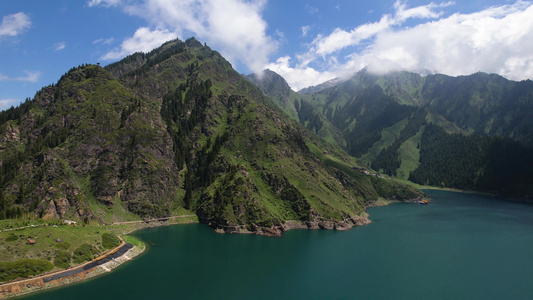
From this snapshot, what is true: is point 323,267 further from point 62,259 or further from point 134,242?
point 62,259

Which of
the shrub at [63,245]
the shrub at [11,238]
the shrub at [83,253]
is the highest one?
the shrub at [11,238]

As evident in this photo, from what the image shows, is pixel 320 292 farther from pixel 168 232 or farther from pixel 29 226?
pixel 29 226

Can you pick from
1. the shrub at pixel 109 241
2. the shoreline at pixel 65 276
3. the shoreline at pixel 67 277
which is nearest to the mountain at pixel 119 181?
the shrub at pixel 109 241

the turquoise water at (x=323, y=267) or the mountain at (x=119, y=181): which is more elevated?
the mountain at (x=119, y=181)

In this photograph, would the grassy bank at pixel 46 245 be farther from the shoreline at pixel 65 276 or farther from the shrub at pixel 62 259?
the shoreline at pixel 65 276

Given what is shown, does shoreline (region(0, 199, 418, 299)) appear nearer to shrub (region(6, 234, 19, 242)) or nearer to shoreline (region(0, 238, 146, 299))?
shoreline (region(0, 238, 146, 299))

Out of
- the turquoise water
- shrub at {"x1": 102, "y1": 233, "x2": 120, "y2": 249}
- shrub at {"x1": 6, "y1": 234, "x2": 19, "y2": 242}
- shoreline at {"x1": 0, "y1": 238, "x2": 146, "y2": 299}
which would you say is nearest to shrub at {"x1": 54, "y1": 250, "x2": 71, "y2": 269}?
shoreline at {"x1": 0, "y1": 238, "x2": 146, "y2": 299}

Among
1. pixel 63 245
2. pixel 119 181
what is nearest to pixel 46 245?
pixel 63 245

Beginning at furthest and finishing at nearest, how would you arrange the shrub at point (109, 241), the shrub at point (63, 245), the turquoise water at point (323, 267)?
the shrub at point (109, 241) < the shrub at point (63, 245) < the turquoise water at point (323, 267)

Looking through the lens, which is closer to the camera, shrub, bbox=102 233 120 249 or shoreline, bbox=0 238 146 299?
shoreline, bbox=0 238 146 299

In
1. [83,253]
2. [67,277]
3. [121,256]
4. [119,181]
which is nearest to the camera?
[67,277]
